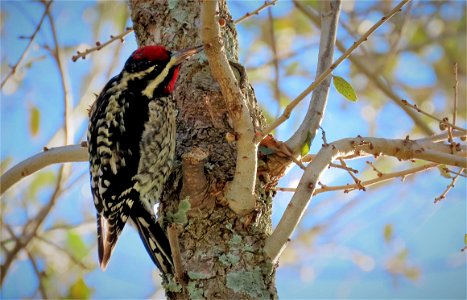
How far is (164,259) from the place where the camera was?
2.88m

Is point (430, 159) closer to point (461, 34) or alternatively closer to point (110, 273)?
point (110, 273)

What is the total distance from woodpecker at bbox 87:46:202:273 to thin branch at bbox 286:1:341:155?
58cm

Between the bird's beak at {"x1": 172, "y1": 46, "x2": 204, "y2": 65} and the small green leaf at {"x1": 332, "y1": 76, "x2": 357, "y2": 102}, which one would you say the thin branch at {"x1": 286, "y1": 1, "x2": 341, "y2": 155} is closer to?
the small green leaf at {"x1": 332, "y1": 76, "x2": 357, "y2": 102}

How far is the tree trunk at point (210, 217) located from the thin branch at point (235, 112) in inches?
2.0

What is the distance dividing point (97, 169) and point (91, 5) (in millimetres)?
3792

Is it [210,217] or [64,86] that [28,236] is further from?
[210,217]

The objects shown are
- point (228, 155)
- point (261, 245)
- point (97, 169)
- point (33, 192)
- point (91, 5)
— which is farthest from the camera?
point (91, 5)

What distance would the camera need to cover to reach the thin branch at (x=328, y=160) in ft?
8.05

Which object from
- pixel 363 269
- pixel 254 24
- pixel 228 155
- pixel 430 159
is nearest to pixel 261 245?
pixel 228 155

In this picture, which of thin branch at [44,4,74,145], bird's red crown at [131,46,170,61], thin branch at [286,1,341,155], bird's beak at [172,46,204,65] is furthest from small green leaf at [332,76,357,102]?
thin branch at [44,4,74,145]

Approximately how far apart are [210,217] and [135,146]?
2.82 ft

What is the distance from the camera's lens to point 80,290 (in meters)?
4.00

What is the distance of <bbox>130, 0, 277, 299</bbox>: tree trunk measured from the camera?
2.49m

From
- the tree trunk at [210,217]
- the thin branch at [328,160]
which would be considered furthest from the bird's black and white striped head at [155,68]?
the thin branch at [328,160]
